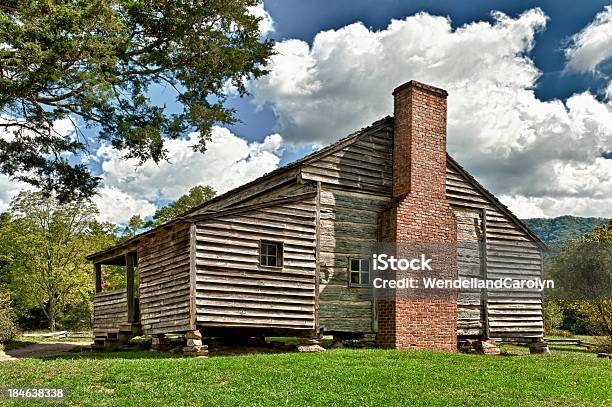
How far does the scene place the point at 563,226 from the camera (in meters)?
138

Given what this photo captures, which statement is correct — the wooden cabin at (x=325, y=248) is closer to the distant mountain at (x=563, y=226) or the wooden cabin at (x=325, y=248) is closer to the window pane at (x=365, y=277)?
the window pane at (x=365, y=277)

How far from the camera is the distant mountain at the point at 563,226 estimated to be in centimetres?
13288

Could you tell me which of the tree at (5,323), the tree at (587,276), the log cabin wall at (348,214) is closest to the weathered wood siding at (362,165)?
the log cabin wall at (348,214)

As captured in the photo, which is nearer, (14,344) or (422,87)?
(422,87)

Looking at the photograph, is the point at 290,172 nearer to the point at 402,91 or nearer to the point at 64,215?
the point at 402,91

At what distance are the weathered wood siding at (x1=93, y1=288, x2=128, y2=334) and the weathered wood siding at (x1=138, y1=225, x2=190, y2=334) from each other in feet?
6.47

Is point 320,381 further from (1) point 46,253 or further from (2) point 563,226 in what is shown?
(2) point 563,226

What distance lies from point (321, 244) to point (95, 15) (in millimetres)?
9628

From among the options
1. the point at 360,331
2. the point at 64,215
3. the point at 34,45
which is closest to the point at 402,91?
the point at 360,331

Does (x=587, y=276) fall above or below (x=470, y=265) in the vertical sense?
below

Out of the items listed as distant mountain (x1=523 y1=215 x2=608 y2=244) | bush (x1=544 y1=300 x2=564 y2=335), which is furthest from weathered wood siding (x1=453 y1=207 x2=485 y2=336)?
distant mountain (x1=523 y1=215 x2=608 y2=244)

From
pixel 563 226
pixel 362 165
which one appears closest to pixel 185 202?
pixel 362 165

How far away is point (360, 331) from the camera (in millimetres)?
20750

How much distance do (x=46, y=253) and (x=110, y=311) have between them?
969 inches
